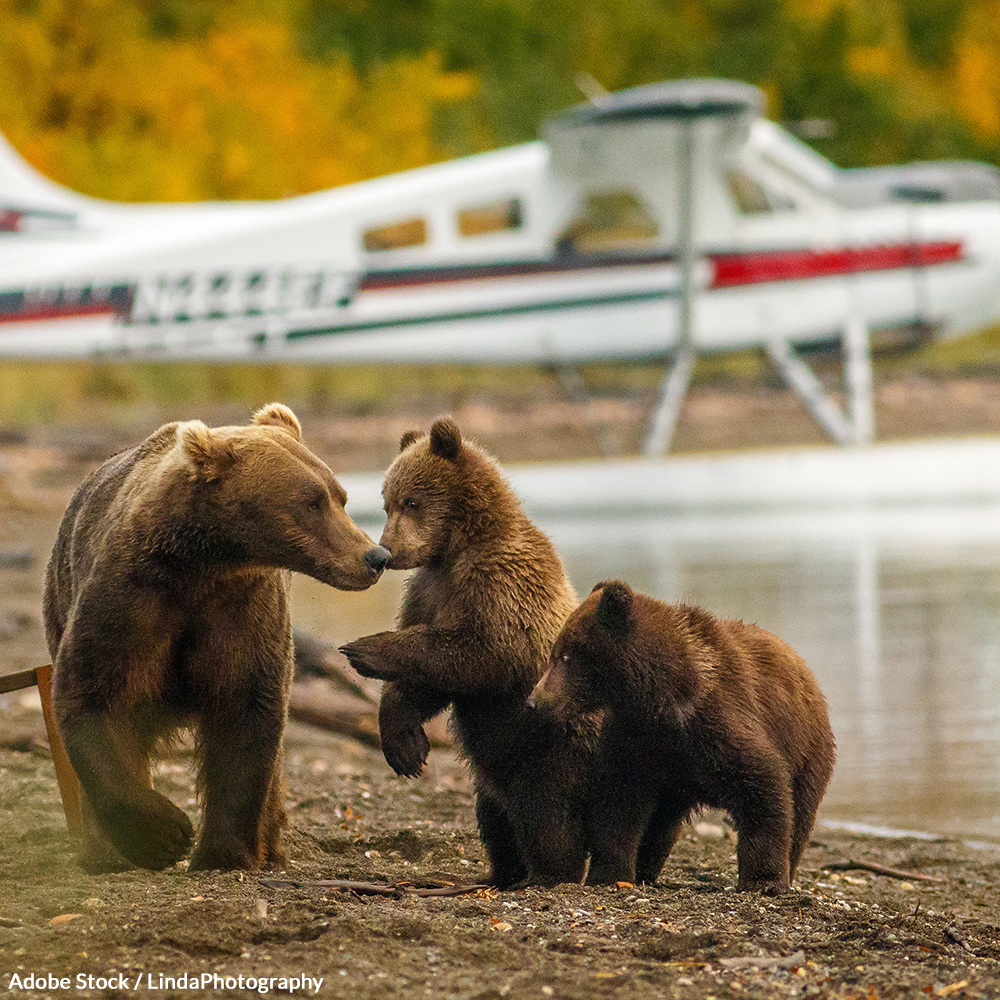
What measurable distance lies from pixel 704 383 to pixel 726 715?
2701 centimetres

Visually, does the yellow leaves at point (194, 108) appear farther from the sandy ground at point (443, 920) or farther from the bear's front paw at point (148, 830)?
the bear's front paw at point (148, 830)

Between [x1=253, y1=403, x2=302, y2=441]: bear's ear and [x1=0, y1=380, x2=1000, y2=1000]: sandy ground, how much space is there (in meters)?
1.19

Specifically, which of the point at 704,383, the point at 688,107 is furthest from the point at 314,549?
the point at 704,383

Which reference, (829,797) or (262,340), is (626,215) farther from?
(829,797)

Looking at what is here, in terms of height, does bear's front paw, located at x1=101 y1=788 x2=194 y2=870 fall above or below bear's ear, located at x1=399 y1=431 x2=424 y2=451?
below

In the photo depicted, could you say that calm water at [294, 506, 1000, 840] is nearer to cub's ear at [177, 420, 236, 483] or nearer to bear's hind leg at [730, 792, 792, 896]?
bear's hind leg at [730, 792, 792, 896]

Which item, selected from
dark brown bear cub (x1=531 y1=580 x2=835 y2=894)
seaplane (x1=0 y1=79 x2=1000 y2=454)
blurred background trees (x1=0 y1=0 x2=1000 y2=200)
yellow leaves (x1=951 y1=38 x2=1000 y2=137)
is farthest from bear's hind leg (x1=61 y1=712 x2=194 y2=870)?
yellow leaves (x1=951 y1=38 x2=1000 y2=137)

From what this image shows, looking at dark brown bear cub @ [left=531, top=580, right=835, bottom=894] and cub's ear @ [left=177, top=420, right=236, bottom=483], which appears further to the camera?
dark brown bear cub @ [left=531, top=580, right=835, bottom=894]

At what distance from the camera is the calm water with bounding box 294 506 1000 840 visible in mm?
6027

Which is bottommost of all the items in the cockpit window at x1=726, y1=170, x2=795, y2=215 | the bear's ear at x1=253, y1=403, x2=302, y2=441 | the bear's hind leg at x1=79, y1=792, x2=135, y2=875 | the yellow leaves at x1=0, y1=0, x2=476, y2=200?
the bear's hind leg at x1=79, y1=792, x2=135, y2=875

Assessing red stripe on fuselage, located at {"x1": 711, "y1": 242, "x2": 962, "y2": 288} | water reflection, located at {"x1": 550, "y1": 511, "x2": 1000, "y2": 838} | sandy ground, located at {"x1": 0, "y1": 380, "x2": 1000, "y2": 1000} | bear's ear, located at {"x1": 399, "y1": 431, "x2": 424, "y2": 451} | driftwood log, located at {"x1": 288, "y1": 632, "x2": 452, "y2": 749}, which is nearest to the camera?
sandy ground, located at {"x1": 0, "y1": 380, "x2": 1000, "y2": 1000}

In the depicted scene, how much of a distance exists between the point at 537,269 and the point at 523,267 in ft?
0.61

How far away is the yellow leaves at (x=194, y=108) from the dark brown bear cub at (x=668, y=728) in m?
32.5

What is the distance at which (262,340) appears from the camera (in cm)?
2031
